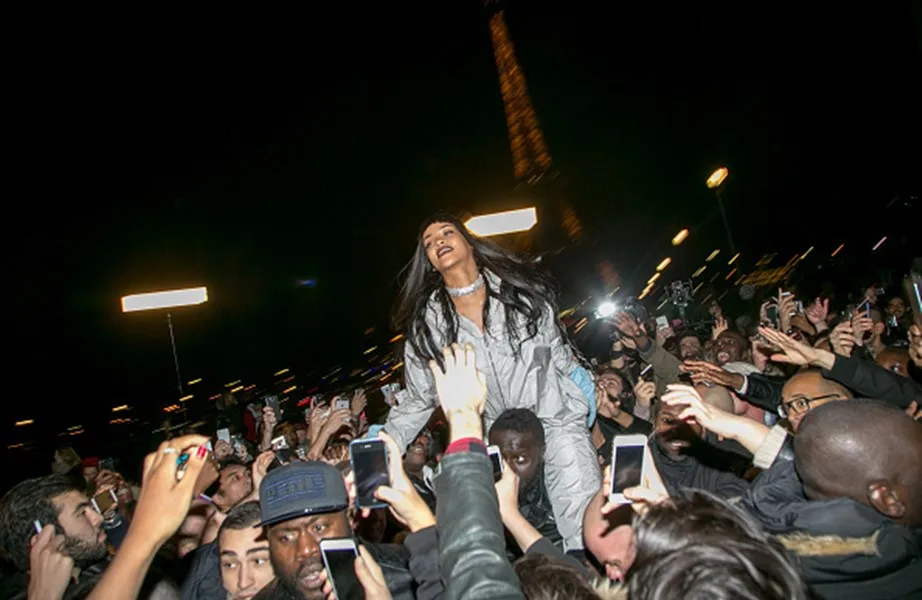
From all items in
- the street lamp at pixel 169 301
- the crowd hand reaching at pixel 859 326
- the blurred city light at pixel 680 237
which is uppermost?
the blurred city light at pixel 680 237

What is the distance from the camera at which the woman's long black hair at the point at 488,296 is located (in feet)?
12.4

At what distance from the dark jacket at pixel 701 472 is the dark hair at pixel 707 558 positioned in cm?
230

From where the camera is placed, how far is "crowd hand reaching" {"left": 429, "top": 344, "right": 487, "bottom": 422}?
75.9 inches

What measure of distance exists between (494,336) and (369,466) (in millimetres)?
1544

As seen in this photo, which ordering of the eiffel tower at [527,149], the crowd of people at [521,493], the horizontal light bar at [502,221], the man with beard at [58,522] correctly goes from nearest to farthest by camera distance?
the crowd of people at [521,493] < the man with beard at [58,522] < the horizontal light bar at [502,221] < the eiffel tower at [527,149]

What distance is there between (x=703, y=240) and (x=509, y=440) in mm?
31833

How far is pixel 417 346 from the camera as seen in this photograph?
153 inches

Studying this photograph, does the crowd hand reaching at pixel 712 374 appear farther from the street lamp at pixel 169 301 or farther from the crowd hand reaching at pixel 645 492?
the street lamp at pixel 169 301

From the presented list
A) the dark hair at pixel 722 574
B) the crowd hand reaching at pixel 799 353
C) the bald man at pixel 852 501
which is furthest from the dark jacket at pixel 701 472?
the dark hair at pixel 722 574

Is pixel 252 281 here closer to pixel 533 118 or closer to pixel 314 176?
pixel 314 176

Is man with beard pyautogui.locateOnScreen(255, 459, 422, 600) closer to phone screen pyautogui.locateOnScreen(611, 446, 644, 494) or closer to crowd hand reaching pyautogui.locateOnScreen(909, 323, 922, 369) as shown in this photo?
phone screen pyautogui.locateOnScreen(611, 446, 644, 494)

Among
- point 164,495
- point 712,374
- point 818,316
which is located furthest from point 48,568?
point 818,316

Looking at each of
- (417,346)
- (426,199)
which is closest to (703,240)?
(426,199)

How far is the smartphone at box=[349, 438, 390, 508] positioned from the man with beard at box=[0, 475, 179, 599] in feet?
5.47
